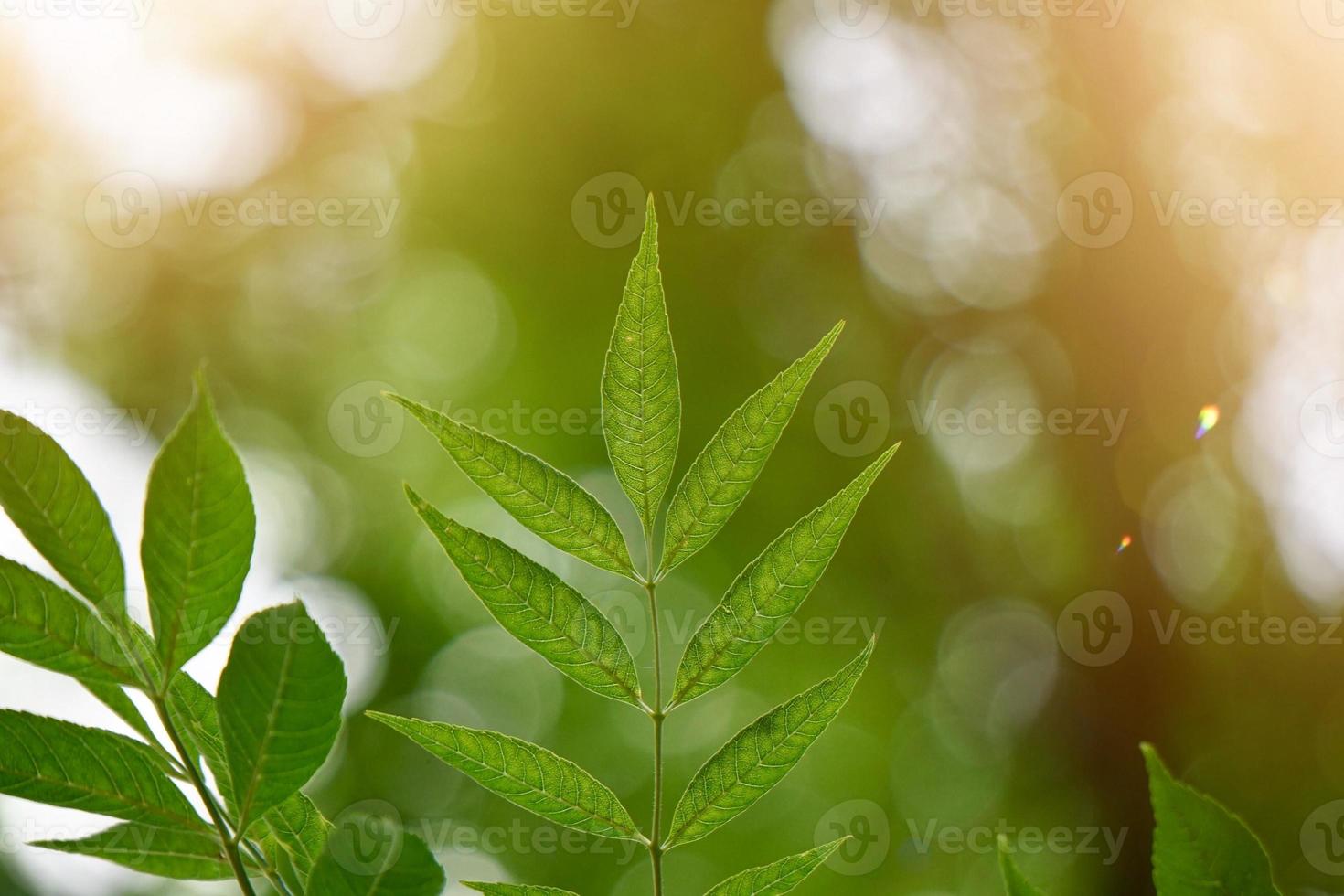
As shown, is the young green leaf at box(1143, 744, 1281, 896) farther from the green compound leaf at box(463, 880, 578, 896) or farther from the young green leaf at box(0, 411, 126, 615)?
the young green leaf at box(0, 411, 126, 615)

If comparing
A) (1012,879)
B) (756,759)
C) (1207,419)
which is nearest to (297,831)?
(756,759)

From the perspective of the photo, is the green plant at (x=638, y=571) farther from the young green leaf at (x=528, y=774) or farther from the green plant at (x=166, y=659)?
the green plant at (x=166, y=659)

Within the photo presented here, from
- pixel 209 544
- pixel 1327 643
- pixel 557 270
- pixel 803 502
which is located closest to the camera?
pixel 209 544

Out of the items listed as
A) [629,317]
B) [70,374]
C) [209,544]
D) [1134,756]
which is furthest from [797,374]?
[70,374]

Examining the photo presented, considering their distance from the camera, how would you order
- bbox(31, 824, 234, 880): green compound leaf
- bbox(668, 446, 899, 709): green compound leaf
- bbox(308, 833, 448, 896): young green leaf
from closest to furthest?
bbox(308, 833, 448, 896): young green leaf → bbox(31, 824, 234, 880): green compound leaf → bbox(668, 446, 899, 709): green compound leaf

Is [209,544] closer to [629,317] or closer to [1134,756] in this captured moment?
[629,317]

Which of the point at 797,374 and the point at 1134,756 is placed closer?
the point at 797,374

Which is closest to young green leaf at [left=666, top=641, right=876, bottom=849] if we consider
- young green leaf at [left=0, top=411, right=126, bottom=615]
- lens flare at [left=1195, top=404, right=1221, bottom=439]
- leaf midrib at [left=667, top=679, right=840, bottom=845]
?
leaf midrib at [left=667, top=679, right=840, bottom=845]
